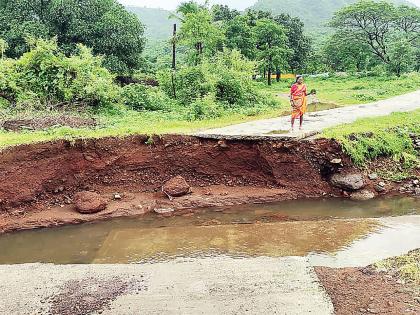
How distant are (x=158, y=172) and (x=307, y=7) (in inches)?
3933

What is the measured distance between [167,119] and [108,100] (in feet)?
8.79

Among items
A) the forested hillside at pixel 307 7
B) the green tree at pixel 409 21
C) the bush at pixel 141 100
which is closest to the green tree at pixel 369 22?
the green tree at pixel 409 21

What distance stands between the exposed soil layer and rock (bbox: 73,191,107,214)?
5.96 m

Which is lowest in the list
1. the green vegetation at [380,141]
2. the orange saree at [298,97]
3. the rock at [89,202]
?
the rock at [89,202]

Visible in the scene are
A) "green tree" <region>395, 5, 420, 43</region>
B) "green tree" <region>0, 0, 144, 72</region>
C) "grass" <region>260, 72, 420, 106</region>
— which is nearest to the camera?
"grass" <region>260, 72, 420, 106</region>

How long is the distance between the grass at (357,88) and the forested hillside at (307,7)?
64090 millimetres

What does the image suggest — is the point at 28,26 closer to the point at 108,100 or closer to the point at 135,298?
the point at 108,100

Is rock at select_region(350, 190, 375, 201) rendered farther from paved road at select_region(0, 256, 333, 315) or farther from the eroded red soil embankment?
paved road at select_region(0, 256, 333, 315)

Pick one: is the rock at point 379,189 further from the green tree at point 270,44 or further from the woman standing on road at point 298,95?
the green tree at point 270,44

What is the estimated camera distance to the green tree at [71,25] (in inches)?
975

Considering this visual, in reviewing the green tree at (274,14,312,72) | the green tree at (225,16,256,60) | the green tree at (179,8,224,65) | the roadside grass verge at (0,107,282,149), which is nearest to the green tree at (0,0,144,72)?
the green tree at (179,8,224,65)

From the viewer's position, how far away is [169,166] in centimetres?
1258

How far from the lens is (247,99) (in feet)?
64.0

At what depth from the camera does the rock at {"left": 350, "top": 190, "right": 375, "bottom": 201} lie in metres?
11.7
